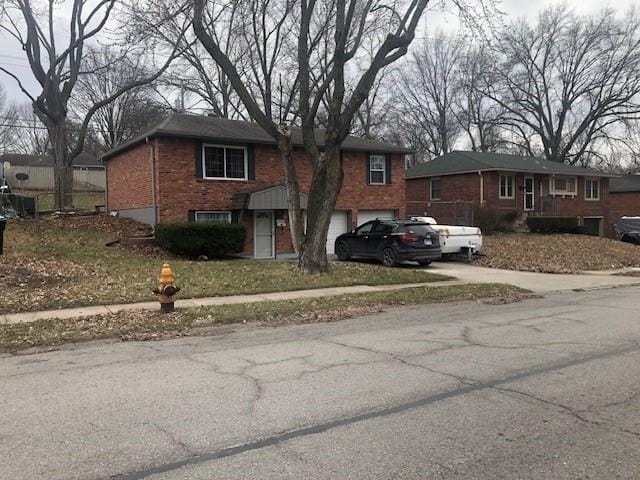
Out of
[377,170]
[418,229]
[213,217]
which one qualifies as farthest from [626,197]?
[213,217]

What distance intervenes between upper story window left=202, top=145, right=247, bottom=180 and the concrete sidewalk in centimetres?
953

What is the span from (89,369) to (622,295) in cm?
1163

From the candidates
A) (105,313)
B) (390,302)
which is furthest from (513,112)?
(105,313)

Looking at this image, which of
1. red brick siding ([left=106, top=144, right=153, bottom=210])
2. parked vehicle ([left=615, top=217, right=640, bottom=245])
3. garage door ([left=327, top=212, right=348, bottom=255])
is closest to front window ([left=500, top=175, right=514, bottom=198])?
parked vehicle ([left=615, top=217, right=640, bottom=245])

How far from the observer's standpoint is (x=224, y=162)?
21.1m

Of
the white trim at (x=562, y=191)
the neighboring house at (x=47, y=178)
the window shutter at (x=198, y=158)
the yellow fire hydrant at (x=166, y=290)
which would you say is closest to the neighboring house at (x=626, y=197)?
the white trim at (x=562, y=191)

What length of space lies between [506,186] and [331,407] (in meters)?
30.5

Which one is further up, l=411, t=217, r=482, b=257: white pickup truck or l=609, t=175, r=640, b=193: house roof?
l=609, t=175, r=640, b=193: house roof

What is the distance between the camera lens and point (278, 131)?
597 inches

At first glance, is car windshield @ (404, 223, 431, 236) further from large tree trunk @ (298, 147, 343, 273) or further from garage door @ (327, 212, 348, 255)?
garage door @ (327, 212, 348, 255)

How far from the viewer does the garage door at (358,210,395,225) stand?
24.7 m

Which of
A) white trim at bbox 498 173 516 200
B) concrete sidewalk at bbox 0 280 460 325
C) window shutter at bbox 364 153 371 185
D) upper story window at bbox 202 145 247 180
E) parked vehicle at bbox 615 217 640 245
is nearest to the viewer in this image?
concrete sidewalk at bbox 0 280 460 325

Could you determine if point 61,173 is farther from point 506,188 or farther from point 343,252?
point 506,188

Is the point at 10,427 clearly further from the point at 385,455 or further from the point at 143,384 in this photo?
the point at 385,455
